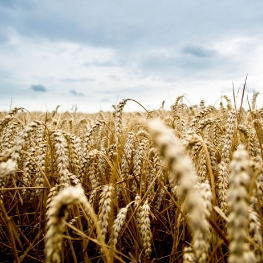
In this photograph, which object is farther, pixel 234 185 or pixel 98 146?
pixel 98 146

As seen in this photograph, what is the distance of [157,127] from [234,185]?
0.58ft

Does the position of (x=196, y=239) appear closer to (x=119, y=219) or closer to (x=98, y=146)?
(x=119, y=219)

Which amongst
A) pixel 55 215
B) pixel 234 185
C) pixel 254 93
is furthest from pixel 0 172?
pixel 254 93

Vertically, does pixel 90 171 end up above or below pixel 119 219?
above

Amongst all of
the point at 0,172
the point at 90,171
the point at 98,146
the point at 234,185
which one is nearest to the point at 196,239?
the point at 234,185

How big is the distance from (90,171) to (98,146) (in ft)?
3.90

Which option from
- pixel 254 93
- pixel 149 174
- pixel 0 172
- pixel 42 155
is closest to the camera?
pixel 0 172

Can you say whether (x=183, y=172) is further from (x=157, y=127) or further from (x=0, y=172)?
(x=0, y=172)

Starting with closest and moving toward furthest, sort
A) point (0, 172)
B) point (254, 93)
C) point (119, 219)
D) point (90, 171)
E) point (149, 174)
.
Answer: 1. point (0, 172)
2. point (119, 219)
3. point (90, 171)
4. point (149, 174)
5. point (254, 93)

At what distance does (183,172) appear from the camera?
1.22 ft

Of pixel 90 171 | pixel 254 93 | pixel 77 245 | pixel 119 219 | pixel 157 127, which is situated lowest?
pixel 77 245

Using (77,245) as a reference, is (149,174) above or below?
above

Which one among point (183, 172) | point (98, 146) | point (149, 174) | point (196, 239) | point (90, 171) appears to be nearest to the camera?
point (183, 172)

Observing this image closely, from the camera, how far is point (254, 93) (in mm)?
2549
